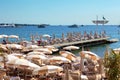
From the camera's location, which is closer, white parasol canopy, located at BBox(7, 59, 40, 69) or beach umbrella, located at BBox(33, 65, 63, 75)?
beach umbrella, located at BBox(33, 65, 63, 75)

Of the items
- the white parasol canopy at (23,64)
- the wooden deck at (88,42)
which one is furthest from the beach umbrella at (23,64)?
the wooden deck at (88,42)

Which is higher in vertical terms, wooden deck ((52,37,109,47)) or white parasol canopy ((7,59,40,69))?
white parasol canopy ((7,59,40,69))

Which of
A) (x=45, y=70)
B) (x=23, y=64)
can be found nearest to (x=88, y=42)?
(x=23, y=64)

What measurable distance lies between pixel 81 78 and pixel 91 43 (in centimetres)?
3304

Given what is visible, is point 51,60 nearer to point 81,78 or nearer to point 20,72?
point 20,72

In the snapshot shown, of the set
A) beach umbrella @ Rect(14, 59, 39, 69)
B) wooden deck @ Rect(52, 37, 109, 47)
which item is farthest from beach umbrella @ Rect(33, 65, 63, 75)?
wooden deck @ Rect(52, 37, 109, 47)

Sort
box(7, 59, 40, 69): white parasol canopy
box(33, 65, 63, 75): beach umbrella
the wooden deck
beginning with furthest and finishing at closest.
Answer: the wooden deck < box(7, 59, 40, 69): white parasol canopy < box(33, 65, 63, 75): beach umbrella

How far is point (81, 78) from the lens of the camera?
16.1 m

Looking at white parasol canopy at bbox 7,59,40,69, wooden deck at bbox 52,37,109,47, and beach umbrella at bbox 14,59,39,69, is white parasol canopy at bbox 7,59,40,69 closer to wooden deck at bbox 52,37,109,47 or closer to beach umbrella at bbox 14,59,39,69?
beach umbrella at bbox 14,59,39,69

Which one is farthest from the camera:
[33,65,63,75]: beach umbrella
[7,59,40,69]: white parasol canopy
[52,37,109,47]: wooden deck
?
[52,37,109,47]: wooden deck

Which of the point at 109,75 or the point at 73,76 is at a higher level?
the point at 109,75

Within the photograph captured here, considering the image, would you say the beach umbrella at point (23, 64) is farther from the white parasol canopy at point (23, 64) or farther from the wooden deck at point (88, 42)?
the wooden deck at point (88, 42)

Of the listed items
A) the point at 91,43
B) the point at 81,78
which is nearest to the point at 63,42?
the point at 91,43

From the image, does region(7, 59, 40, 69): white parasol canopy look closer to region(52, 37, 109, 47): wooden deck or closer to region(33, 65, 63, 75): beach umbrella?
region(33, 65, 63, 75): beach umbrella
